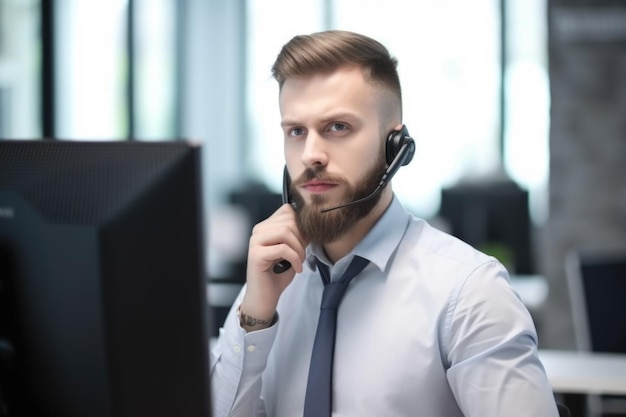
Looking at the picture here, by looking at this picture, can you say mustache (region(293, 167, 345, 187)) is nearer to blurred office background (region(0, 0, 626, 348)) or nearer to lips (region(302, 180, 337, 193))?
lips (region(302, 180, 337, 193))

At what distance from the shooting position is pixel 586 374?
2029mm

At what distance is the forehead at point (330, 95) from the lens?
54.9 inches

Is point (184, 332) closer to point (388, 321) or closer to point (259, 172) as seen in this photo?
point (388, 321)

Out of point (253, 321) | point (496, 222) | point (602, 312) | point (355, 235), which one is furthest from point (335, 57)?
point (496, 222)

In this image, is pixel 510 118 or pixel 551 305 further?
pixel 510 118

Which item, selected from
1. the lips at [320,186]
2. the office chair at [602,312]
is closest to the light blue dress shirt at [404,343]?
the lips at [320,186]

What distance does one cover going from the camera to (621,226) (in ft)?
13.0

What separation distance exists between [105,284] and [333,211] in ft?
2.10

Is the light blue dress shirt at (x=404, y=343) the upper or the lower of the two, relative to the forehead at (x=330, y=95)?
lower

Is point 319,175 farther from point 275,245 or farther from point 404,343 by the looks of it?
point 404,343

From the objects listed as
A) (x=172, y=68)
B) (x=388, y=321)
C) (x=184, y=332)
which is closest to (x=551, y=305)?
(x=388, y=321)

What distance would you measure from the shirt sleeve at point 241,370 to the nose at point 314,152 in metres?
0.28

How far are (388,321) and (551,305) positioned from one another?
278 cm

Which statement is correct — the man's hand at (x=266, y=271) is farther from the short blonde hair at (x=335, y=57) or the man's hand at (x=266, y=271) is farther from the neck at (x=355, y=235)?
the short blonde hair at (x=335, y=57)
